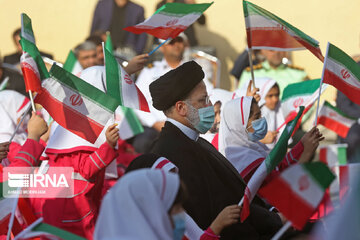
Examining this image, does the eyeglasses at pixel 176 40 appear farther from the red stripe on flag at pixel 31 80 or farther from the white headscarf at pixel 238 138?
the red stripe on flag at pixel 31 80

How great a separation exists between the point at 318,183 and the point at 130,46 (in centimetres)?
804

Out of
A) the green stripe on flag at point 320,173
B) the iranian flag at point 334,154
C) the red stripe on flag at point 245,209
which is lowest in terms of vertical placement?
the iranian flag at point 334,154

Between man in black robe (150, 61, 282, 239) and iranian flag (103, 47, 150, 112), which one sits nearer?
man in black robe (150, 61, 282, 239)

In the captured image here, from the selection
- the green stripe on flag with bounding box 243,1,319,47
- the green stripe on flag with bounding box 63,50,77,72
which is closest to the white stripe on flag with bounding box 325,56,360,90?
the green stripe on flag with bounding box 243,1,319,47

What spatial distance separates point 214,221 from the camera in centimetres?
459

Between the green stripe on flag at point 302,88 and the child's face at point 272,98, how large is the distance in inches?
10.2

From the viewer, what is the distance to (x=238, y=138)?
242 inches

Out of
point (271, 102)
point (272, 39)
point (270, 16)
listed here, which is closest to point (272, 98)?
point (271, 102)

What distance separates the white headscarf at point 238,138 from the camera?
603 cm

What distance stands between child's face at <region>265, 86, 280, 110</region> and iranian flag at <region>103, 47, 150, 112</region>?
278 cm

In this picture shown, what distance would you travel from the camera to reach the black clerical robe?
4918 millimetres

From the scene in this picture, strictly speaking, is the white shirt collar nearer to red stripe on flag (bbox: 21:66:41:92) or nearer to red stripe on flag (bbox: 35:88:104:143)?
red stripe on flag (bbox: 35:88:104:143)

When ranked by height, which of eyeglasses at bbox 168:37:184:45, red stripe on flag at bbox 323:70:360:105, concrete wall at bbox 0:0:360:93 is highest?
red stripe on flag at bbox 323:70:360:105

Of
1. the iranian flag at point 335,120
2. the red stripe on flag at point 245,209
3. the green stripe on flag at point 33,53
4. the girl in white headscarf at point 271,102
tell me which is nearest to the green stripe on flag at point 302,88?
the girl in white headscarf at point 271,102
